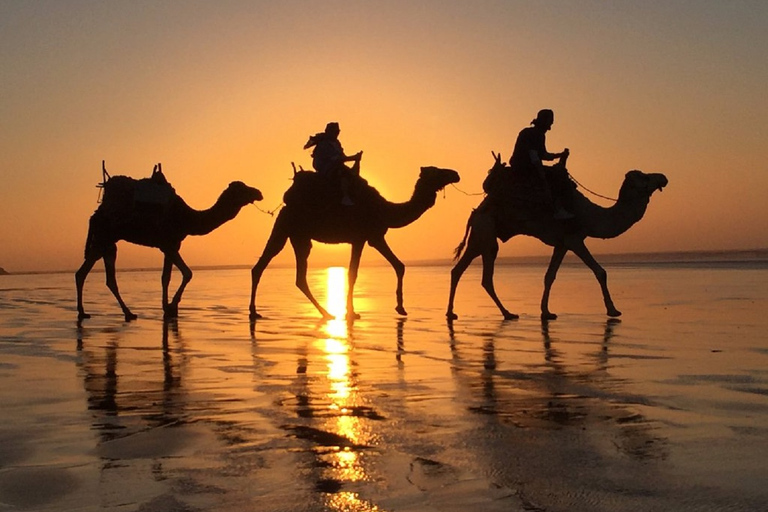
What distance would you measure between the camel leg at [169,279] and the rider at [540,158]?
5498mm

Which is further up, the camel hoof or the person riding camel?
the person riding camel

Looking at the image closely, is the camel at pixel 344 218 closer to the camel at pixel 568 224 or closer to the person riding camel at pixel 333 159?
the person riding camel at pixel 333 159

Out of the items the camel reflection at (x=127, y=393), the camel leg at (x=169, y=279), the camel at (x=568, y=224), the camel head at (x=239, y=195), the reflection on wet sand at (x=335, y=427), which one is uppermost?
the camel head at (x=239, y=195)

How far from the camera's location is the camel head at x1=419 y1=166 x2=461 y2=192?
49.2ft

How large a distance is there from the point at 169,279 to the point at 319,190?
9.48 ft

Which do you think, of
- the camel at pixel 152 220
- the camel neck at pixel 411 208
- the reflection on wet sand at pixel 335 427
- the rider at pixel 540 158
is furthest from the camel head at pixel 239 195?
the reflection on wet sand at pixel 335 427

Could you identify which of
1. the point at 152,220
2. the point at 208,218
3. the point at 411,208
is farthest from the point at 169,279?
the point at 411,208

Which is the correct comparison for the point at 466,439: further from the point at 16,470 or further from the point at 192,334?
the point at 192,334

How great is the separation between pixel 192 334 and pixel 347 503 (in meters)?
Answer: 8.32

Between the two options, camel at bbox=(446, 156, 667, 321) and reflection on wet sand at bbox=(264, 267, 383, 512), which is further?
camel at bbox=(446, 156, 667, 321)

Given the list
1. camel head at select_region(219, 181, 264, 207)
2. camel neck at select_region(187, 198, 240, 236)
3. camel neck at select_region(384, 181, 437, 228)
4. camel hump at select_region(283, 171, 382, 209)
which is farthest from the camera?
camel head at select_region(219, 181, 264, 207)

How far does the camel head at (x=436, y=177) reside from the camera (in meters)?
15.0

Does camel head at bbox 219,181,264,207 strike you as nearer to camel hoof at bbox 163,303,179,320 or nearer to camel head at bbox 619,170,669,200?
camel hoof at bbox 163,303,179,320

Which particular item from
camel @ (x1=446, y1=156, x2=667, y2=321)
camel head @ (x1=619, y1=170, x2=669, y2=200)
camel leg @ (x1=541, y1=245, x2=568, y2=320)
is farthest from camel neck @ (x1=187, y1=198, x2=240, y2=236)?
camel head @ (x1=619, y1=170, x2=669, y2=200)
